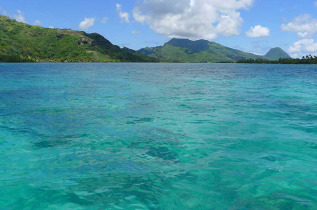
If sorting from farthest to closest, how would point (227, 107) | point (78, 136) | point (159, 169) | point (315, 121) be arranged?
point (227, 107), point (315, 121), point (78, 136), point (159, 169)

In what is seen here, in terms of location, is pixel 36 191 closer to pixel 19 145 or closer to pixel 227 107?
pixel 19 145

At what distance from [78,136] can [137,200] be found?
7000 mm

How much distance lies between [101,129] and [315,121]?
48.3 ft

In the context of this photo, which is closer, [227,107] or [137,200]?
[137,200]

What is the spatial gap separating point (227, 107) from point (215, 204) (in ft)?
53.9

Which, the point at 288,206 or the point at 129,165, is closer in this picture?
the point at 288,206

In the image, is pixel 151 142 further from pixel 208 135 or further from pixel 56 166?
pixel 56 166

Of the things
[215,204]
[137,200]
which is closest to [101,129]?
[137,200]

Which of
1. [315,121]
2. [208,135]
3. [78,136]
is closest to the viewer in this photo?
[78,136]

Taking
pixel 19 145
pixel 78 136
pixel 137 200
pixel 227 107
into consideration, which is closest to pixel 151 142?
pixel 78 136

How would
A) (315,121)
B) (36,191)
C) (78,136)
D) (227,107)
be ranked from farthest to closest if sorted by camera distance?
1. (227,107)
2. (315,121)
3. (78,136)
4. (36,191)

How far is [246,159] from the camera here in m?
10.5

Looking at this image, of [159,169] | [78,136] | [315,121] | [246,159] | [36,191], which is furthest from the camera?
[315,121]

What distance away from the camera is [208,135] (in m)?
13.9
